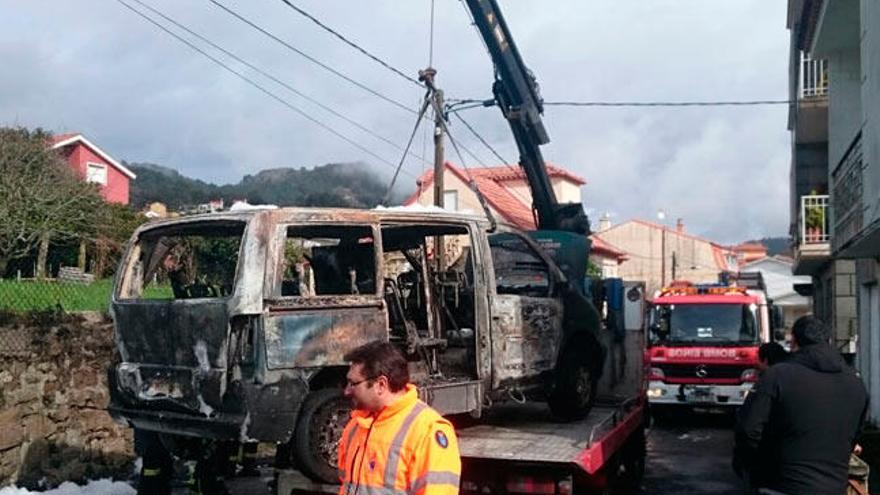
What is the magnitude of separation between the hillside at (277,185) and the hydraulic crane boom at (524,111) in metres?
36.4

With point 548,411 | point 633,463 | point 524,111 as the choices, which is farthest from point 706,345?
point 548,411

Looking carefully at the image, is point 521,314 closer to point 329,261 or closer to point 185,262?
point 329,261

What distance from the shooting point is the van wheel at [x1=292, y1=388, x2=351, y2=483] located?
5.60 metres

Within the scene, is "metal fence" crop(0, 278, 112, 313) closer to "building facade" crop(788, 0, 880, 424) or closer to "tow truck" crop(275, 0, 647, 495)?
"tow truck" crop(275, 0, 647, 495)

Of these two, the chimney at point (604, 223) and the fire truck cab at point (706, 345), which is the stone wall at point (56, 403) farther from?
the chimney at point (604, 223)

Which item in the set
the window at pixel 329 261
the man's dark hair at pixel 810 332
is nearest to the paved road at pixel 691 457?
the window at pixel 329 261

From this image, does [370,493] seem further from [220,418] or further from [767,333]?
[767,333]

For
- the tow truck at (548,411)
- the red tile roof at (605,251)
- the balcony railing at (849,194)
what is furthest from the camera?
the red tile roof at (605,251)

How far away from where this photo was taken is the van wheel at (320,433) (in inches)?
220

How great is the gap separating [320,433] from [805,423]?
277 centimetres

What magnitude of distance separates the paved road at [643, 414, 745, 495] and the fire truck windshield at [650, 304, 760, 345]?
1.44 m

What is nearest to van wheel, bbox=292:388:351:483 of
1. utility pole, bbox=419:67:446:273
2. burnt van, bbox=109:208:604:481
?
burnt van, bbox=109:208:604:481

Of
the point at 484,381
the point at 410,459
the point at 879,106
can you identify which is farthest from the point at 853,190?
the point at 410,459

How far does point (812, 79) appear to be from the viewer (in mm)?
19062
